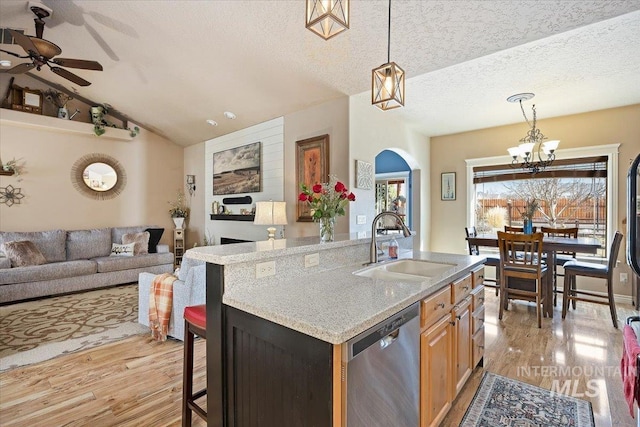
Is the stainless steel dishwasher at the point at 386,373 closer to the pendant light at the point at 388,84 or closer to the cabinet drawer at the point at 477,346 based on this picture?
the cabinet drawer at the point at 477,346

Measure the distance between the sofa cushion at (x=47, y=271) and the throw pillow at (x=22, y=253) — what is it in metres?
0.15

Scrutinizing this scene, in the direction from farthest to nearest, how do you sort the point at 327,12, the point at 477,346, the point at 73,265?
the point at 73,265, the point at 477,346, the point at 327,12

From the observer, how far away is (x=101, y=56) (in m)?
4.15

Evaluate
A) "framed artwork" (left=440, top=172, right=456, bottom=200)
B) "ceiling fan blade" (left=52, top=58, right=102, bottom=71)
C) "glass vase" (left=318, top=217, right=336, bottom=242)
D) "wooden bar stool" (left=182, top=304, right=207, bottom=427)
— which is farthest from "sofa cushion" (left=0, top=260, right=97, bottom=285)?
"framed artwork" (left=440, top=172, right=456, bottom=200)

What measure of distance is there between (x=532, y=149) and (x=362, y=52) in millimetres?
2862

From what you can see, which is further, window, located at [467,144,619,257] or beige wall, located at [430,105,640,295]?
window, located at [467,144,619,257]

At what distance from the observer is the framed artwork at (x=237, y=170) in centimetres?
512

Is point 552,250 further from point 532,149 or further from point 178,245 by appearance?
point 178,245

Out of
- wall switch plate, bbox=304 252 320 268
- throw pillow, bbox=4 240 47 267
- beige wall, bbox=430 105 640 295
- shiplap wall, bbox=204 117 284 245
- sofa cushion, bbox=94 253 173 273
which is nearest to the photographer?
wall switch plate, bbox=304 252 320 268

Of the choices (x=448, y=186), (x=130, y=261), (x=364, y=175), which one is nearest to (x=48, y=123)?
(x=130, y=261)

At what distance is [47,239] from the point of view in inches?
195

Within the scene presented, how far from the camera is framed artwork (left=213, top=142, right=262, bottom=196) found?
5.12 meters

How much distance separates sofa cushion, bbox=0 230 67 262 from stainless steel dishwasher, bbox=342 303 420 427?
586 centimetres

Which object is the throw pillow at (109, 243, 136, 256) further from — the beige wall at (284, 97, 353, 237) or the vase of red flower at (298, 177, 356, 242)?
the vase of red flower at (298, 177, 356, 242)
